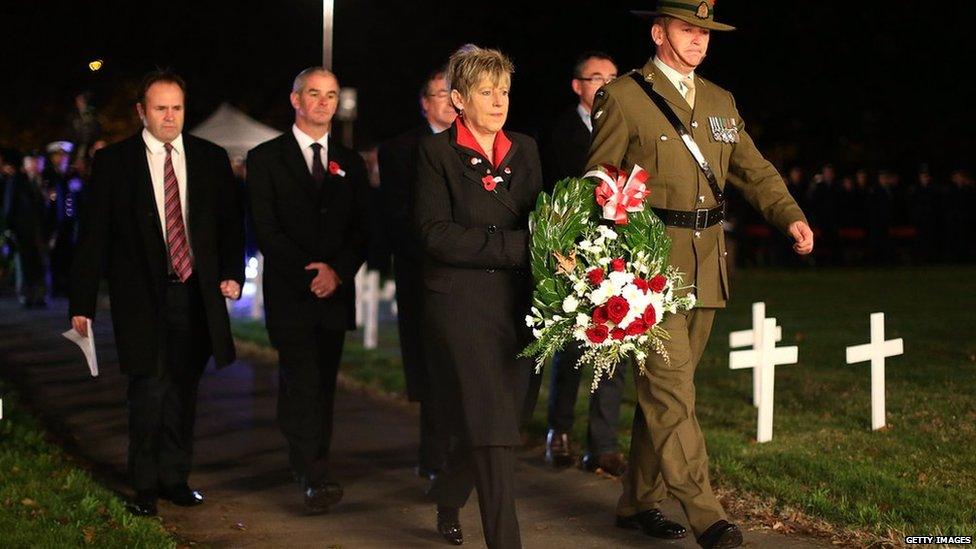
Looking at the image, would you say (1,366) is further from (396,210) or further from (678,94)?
(678,94)

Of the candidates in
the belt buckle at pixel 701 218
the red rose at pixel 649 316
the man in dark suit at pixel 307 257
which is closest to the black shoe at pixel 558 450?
the man in dark suit at pixel 307 257

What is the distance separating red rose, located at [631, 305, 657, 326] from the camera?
20.3 ft

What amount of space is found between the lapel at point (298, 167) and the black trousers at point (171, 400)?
2.48ft

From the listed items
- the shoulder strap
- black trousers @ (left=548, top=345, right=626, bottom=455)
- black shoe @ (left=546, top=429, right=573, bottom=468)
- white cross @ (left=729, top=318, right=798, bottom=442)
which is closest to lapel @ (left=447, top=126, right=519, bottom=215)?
the shoulder strap

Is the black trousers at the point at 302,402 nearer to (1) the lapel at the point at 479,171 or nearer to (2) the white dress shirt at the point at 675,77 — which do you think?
(1) the lapel at the point at 479,171

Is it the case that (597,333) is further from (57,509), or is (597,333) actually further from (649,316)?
(57,509)

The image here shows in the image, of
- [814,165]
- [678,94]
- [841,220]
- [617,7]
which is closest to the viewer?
[678,94]

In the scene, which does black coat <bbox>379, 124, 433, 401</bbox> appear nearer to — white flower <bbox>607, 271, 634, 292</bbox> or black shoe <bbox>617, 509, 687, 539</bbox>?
black shoe <bbox>617, 509, 687, 539</bbox>

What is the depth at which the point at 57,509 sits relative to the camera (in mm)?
7844

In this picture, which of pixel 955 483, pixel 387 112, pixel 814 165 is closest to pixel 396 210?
pixel 955 483

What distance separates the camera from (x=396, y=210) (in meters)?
8.73

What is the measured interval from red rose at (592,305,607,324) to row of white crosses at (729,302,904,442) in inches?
139

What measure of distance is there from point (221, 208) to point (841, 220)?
26467 millimetres

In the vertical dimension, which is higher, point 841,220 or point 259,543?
point 841,220
